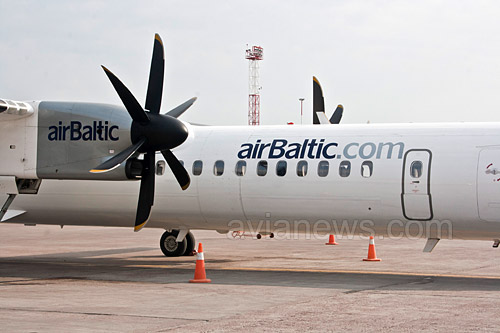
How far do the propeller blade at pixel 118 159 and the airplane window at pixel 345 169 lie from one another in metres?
4.14

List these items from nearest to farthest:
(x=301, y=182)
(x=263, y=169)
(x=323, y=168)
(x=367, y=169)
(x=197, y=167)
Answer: (x=367, y=169) < (x=323, y=168) < (x=301, y=182) < (x=263, y=169) < (x=197, y=167)

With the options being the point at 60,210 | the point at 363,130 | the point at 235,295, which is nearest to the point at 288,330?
the point at 235,295

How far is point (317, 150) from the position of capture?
52.7ft

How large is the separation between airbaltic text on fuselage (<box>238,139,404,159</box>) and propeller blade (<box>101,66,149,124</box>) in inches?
105

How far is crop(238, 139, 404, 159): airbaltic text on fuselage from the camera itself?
15.4 m

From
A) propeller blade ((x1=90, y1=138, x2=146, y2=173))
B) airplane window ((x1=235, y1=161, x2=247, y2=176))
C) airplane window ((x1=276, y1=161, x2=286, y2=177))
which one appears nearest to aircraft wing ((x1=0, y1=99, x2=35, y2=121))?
propeller blade ((x1=90, y1=138, x2=146, y2=173))

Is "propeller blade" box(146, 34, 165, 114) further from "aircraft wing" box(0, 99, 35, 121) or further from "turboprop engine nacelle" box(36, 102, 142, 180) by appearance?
"aircraft wing" box(0, 99, 35, 121)

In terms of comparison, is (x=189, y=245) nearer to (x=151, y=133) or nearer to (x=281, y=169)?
(x=281, y=169)

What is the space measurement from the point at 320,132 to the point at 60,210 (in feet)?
21.7

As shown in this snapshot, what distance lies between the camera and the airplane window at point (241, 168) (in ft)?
54.4

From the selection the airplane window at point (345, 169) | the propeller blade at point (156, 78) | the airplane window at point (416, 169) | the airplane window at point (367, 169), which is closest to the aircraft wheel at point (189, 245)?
the propeller blade at point (156, 78)

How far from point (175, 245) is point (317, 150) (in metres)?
6.00

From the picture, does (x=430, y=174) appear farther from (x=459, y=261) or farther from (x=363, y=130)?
(x=459, y=261)

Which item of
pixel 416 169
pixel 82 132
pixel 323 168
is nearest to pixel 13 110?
pixel 82 132
